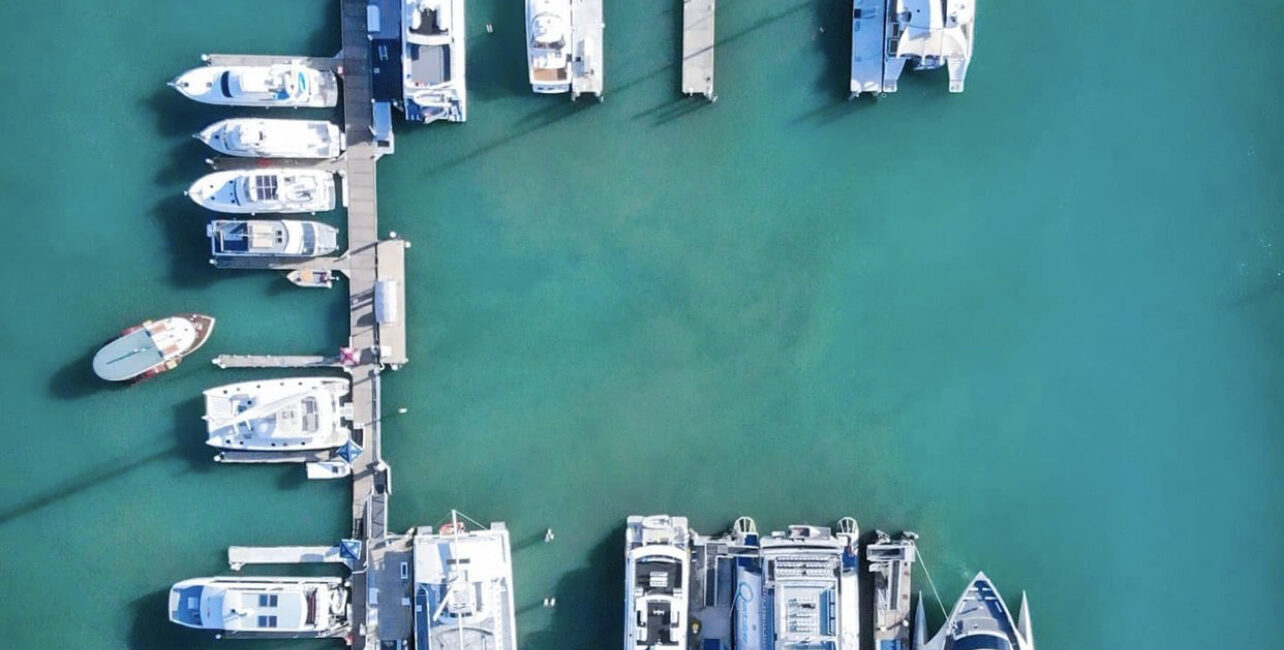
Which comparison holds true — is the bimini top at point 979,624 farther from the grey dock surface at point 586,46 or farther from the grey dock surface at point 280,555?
the grey dock surface at point 586,46

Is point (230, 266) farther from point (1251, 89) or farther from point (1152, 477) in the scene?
point (1251, 89)

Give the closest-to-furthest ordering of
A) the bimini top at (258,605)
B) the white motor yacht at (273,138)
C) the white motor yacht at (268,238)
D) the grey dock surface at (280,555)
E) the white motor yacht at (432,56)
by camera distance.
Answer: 1. the white motor yacht at (432,56)
2. the white motor yacht at (273,138)
3. the white motor yacht at (268,238)
4. the bimini top at (258,605)
5. the grey dock surface at (280,555)

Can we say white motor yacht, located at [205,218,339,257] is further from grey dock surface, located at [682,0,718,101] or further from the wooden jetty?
grey dock surface, located at [682,0,718,101]

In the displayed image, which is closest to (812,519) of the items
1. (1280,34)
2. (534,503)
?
(534,503)

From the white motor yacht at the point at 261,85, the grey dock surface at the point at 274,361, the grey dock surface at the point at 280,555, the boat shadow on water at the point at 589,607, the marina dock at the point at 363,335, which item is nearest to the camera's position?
the white motor yacht at the point at 261,85

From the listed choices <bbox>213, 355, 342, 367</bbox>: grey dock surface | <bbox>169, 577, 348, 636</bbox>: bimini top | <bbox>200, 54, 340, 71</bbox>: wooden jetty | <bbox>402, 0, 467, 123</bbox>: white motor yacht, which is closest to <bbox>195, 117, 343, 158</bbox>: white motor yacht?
<bbox>200, 54, 340, 71</bbox>: wooden jetty

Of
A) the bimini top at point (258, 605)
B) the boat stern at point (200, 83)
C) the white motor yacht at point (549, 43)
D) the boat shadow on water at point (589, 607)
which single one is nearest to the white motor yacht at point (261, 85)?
the boat stern at point (200, 83)
